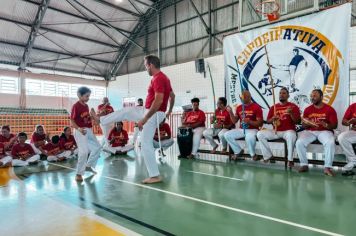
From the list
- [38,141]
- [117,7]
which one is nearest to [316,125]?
[38,141]

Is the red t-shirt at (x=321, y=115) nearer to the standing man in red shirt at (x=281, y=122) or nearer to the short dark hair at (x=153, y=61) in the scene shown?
the standing man in red shirt at (x=281, y=122)

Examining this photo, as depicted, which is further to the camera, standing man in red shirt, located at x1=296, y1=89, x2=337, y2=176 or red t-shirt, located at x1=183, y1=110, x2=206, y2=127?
red t-shirt, located at x1=183, y1=110, x2=206, y2=127

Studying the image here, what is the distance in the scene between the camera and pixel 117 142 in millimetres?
7613

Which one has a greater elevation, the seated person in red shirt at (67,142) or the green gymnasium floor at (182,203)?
the seated person in red shirt at (67,142)

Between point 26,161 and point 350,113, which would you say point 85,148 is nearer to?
point 26,161

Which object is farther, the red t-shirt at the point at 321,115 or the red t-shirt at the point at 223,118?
the red t-shirt at the point at 223,118

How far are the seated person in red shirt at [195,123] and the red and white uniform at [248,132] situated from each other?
0.84 metres

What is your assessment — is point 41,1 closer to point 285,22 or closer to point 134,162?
point 134,162

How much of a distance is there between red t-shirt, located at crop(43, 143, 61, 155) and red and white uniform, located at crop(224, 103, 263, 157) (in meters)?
3.90

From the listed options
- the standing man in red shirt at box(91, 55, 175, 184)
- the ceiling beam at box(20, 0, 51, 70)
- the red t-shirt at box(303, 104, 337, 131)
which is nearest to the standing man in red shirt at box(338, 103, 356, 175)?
the red t-shirt at box(303, 104, 337, 131)

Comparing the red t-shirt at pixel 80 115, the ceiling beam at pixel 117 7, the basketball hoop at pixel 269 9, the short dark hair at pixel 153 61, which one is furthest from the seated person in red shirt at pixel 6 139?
the ceiling beam at pixel 117 7

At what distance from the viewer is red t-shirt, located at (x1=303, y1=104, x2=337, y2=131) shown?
4812mm

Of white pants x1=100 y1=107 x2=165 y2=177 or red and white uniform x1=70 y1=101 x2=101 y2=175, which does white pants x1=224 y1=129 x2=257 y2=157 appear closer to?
white pants x1=100 y1=107 x2=165 y2=177

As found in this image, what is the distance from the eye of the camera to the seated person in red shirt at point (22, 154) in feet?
19.6
